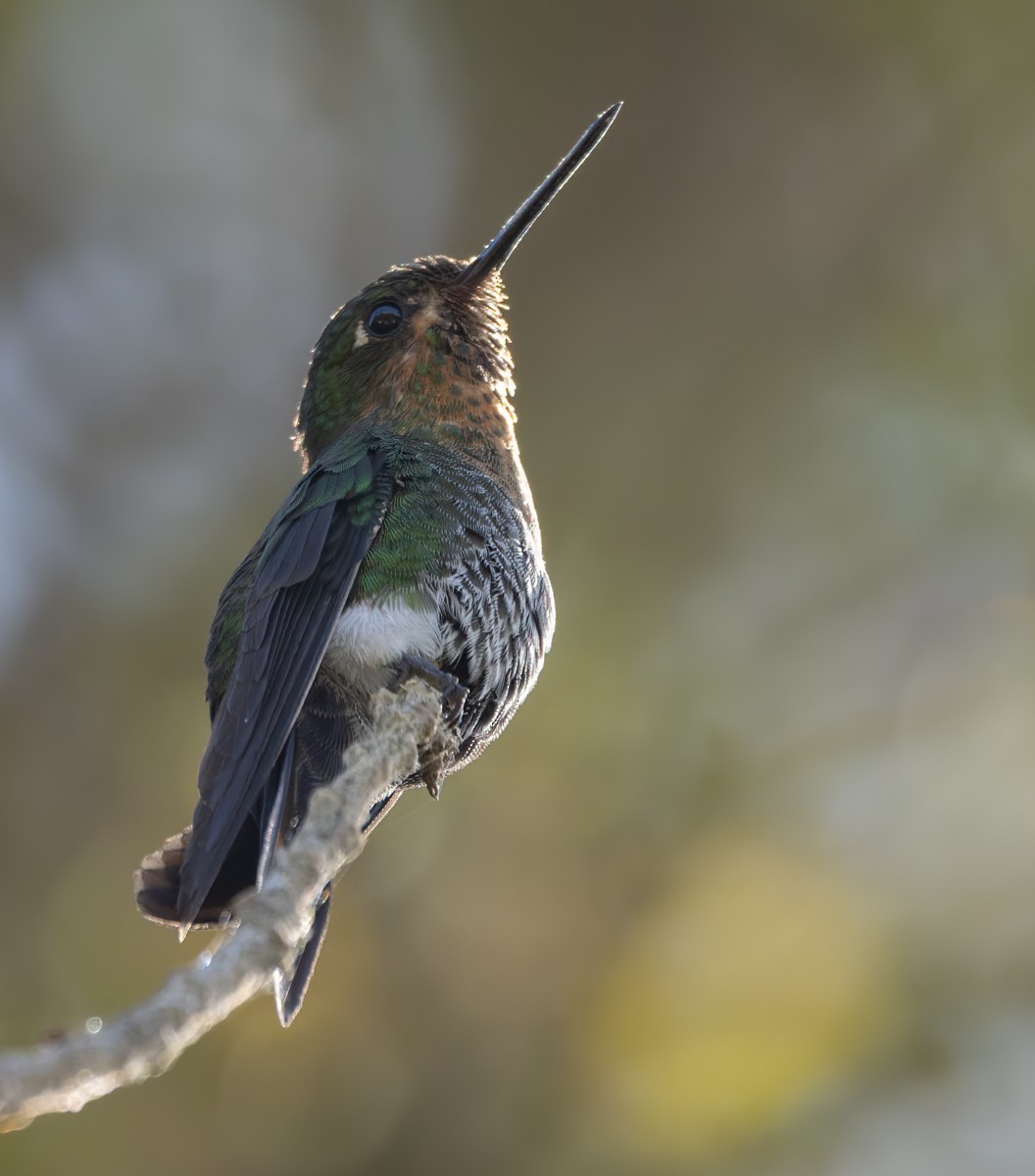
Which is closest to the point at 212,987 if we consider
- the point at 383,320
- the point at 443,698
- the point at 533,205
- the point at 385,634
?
the point at 443,698

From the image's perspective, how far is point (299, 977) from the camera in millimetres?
3150

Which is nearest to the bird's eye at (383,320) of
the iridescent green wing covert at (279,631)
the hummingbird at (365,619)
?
the hummingbird at (365,619)

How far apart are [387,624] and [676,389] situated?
9.73ft

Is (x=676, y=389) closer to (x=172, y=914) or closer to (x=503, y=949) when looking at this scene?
(x=503, y=949)

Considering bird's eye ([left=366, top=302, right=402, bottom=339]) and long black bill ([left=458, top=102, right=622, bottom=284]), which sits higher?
long black bill ([left=458, top=102, right=622, bottom=284])

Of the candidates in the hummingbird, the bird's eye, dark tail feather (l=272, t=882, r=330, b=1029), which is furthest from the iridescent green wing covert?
the bird's eye

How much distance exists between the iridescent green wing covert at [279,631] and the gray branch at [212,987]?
2.43 feet

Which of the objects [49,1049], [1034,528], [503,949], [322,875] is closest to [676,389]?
[1034,528]

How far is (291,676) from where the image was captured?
3.06m

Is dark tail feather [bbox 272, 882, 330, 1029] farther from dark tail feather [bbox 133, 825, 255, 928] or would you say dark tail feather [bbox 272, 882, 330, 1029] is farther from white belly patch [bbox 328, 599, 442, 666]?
white belly patch [bbox 328, 599, 442, 666]

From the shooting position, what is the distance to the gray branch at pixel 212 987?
1118mm

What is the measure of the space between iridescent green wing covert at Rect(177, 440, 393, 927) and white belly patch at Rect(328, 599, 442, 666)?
0.07 m

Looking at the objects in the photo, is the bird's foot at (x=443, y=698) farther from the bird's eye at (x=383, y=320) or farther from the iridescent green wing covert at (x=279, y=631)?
the bird's eye at (x=383, y=320)

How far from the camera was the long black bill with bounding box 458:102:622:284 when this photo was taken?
4.20 m
